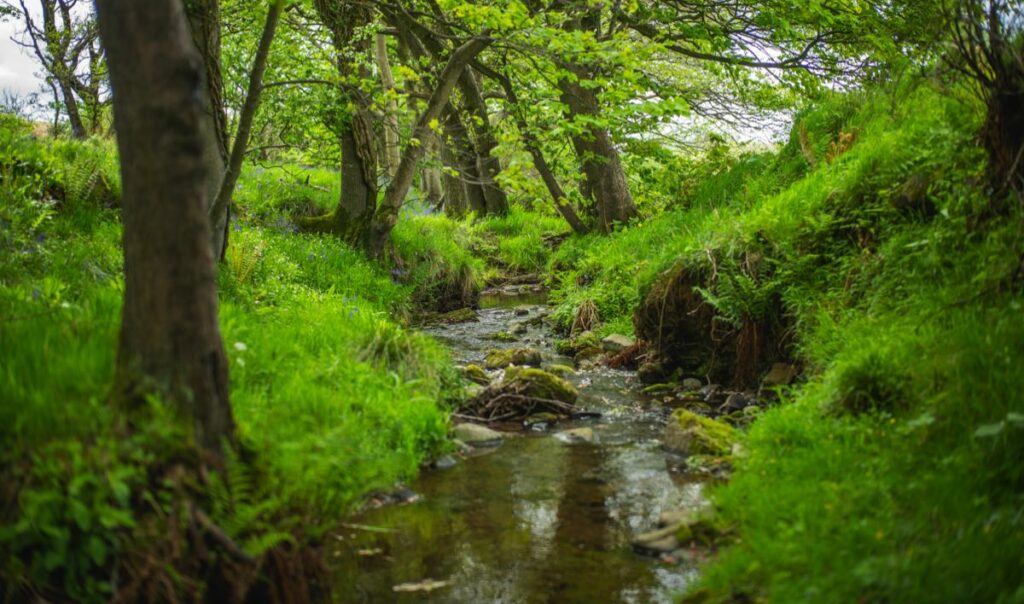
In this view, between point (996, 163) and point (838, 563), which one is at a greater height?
point (996, 163)

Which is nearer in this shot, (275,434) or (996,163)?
(275,434)

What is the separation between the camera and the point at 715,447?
5594mm

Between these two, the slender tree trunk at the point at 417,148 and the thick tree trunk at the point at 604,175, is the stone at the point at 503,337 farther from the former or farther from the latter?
the thick tree trunk at the point at 604,175

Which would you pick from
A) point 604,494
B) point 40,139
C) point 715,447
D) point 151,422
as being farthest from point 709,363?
point 40,139

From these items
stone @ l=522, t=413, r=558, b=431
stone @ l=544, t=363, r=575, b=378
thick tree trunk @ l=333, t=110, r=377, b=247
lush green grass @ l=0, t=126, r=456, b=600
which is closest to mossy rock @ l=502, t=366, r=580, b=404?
stone @ l=522, t=413, r=558, b=431

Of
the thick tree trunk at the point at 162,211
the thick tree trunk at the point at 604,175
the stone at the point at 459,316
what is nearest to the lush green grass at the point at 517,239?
the thick tree trunk at the point at 604,175

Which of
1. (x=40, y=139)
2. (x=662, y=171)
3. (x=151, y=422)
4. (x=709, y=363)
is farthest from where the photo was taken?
(x=662, y=171)

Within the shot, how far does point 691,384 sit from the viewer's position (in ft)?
25.2

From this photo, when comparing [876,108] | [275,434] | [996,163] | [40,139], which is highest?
[40,139]

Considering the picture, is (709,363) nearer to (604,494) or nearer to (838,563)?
(604,494)

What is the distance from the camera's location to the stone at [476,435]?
20.1 ft

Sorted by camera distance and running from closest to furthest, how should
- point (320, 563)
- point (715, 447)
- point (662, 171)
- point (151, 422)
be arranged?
1. point (151, 422)
2. point (320, 563)
3. point (715, 447)
4. point (662, 171)

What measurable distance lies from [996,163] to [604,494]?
3356 millimetres

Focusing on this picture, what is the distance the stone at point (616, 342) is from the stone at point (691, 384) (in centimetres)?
155
